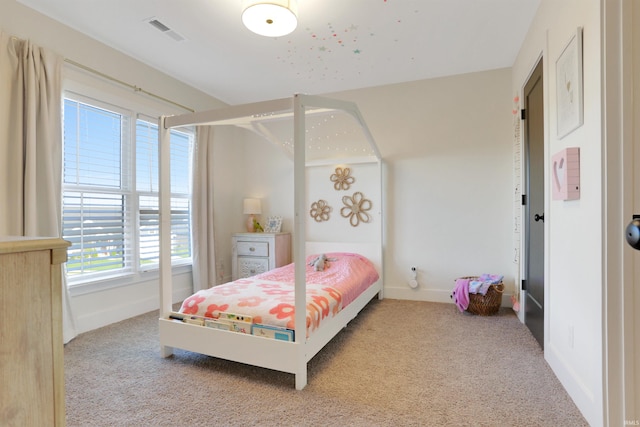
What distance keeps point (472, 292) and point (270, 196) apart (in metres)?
2.67

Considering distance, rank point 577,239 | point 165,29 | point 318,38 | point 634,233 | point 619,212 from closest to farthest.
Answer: point 634,233 → point 619,212 → point 577,239 → point 165,29 → point 318,38

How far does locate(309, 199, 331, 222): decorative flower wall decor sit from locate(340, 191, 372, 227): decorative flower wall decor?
195 mm

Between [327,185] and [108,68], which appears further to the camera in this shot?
[327,185]

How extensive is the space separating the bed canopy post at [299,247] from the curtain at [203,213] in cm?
222

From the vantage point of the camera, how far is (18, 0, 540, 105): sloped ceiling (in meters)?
2.28

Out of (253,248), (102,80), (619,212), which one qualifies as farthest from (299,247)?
(102,80)

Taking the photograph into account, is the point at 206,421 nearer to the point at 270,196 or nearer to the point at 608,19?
the point at 608,19

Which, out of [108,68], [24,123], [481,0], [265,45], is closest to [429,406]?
[481,0]

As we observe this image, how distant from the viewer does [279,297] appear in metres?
2.09

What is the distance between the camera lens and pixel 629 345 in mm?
1028

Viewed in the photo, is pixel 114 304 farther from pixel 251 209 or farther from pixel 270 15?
pixel 270 15

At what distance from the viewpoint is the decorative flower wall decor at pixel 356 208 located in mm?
3709

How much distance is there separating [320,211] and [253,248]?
940 millimetres

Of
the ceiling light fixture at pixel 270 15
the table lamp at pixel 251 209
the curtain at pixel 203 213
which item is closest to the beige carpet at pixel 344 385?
the curtain at pixel 203 213
